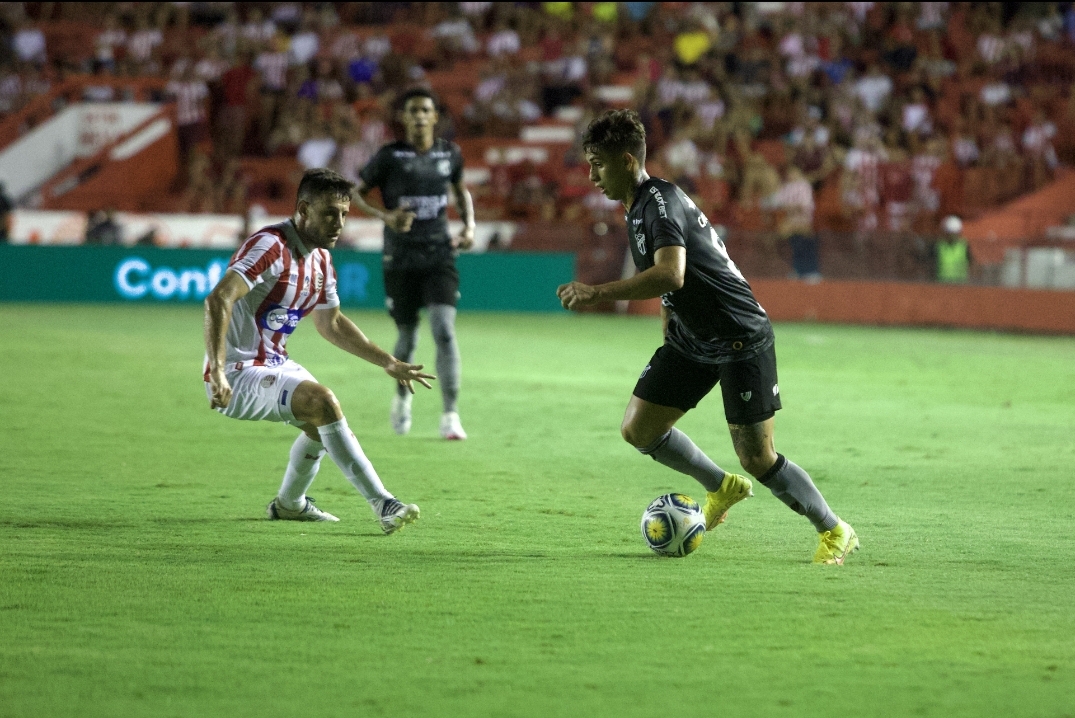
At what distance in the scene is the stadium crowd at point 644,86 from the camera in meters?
24.7

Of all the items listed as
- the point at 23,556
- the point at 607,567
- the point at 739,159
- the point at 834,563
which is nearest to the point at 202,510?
the point at 23,556

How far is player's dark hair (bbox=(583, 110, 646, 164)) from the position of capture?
6.18 metres

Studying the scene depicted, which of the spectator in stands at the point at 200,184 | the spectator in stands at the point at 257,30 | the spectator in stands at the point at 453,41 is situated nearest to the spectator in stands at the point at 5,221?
the spectator in stands at the point at 200,184

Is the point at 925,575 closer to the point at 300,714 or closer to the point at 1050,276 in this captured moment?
the point at 300,714

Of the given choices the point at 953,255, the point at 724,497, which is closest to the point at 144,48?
the point at 953,255

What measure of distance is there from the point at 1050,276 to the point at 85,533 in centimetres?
1813

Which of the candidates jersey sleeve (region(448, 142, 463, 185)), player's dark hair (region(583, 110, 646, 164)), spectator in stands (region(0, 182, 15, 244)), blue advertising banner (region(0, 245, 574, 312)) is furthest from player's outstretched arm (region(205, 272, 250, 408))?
spectator in stands (region(0, 182, 15, 244))

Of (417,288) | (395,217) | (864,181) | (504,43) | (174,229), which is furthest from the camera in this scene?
(504,43)

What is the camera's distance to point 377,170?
35.7 feet

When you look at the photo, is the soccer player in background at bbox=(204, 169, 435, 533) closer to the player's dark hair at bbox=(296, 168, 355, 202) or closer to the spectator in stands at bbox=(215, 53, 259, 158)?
the player's dark hair at bbox=(296, 168, 355, 202)

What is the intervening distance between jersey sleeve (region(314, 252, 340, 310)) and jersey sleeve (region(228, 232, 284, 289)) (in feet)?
0.99

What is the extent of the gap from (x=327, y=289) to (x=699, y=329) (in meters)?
1.95

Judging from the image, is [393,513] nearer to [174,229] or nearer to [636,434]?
[636,434]

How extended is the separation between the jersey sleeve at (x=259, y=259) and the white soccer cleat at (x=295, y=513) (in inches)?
44.4
